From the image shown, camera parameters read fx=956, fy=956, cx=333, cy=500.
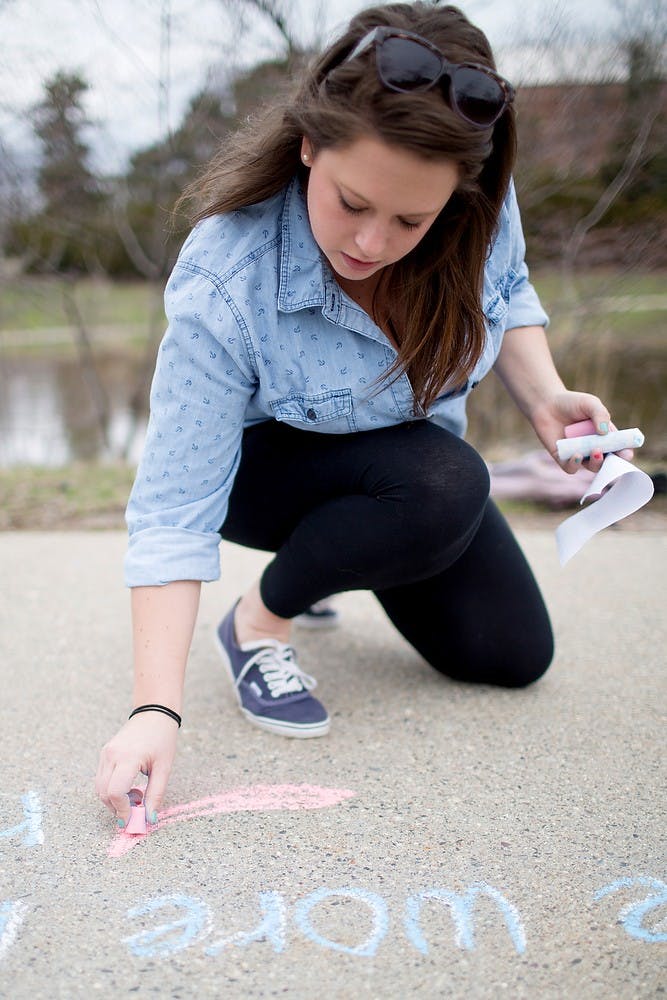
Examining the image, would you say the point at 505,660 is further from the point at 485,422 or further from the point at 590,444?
the point at 485,422

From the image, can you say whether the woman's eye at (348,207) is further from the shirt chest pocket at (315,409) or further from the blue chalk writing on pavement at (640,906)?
the blue chalk writing on pavement at (640,906)

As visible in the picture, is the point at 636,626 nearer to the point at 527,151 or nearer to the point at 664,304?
the point at 527,151

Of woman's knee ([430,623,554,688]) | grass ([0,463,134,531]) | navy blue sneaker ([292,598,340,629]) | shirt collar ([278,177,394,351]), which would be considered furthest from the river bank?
shirt collar ([278,177,394,351])

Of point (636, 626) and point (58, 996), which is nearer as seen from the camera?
point (58, 996)

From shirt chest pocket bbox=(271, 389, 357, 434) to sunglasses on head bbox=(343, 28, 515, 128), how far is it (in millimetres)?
519

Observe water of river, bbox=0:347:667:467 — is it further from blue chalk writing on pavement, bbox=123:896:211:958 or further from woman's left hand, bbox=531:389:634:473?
blue chalk writing on pavement, bbox=123:896:211:958

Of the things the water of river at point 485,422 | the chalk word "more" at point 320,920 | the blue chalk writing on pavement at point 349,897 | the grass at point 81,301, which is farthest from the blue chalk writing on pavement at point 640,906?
the grass at point 81,301

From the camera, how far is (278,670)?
185cm

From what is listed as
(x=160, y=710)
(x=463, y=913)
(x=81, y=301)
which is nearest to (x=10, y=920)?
(x=160, y=710)

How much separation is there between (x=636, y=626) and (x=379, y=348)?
3.60ft

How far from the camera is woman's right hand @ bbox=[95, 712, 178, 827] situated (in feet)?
4.46

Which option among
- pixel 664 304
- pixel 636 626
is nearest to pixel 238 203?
pixel 636 626

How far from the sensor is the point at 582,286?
4734 mm

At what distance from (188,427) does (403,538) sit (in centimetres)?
44
